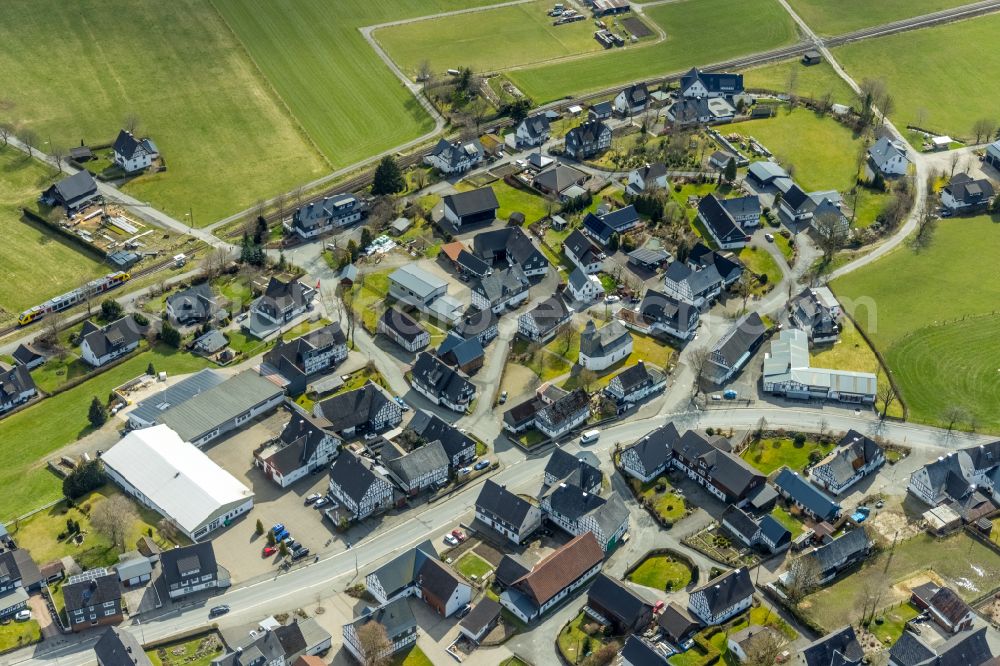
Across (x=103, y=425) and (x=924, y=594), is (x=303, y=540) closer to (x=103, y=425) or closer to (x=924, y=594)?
(x=103, y=425)

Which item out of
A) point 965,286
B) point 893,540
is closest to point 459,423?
point 893,540

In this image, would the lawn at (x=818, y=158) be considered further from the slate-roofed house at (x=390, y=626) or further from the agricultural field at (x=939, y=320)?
the slate-roofed house at (x=390, y=626)

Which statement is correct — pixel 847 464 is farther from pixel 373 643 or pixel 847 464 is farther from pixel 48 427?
pixel 48 427

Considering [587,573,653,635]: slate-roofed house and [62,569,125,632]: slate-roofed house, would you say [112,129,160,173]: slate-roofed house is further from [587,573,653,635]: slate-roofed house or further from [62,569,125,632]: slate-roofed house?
[587,573,653,635]: slate-roofed house

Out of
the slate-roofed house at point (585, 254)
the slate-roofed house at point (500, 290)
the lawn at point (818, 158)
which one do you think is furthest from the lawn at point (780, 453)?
the lawn at point (818, 158)

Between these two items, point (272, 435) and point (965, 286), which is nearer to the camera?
point (272, 435)

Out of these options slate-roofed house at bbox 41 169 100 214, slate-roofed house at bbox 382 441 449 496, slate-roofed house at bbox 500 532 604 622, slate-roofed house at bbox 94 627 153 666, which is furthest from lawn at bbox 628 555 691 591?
slate-roofed house at bbox 41 169 100 214
